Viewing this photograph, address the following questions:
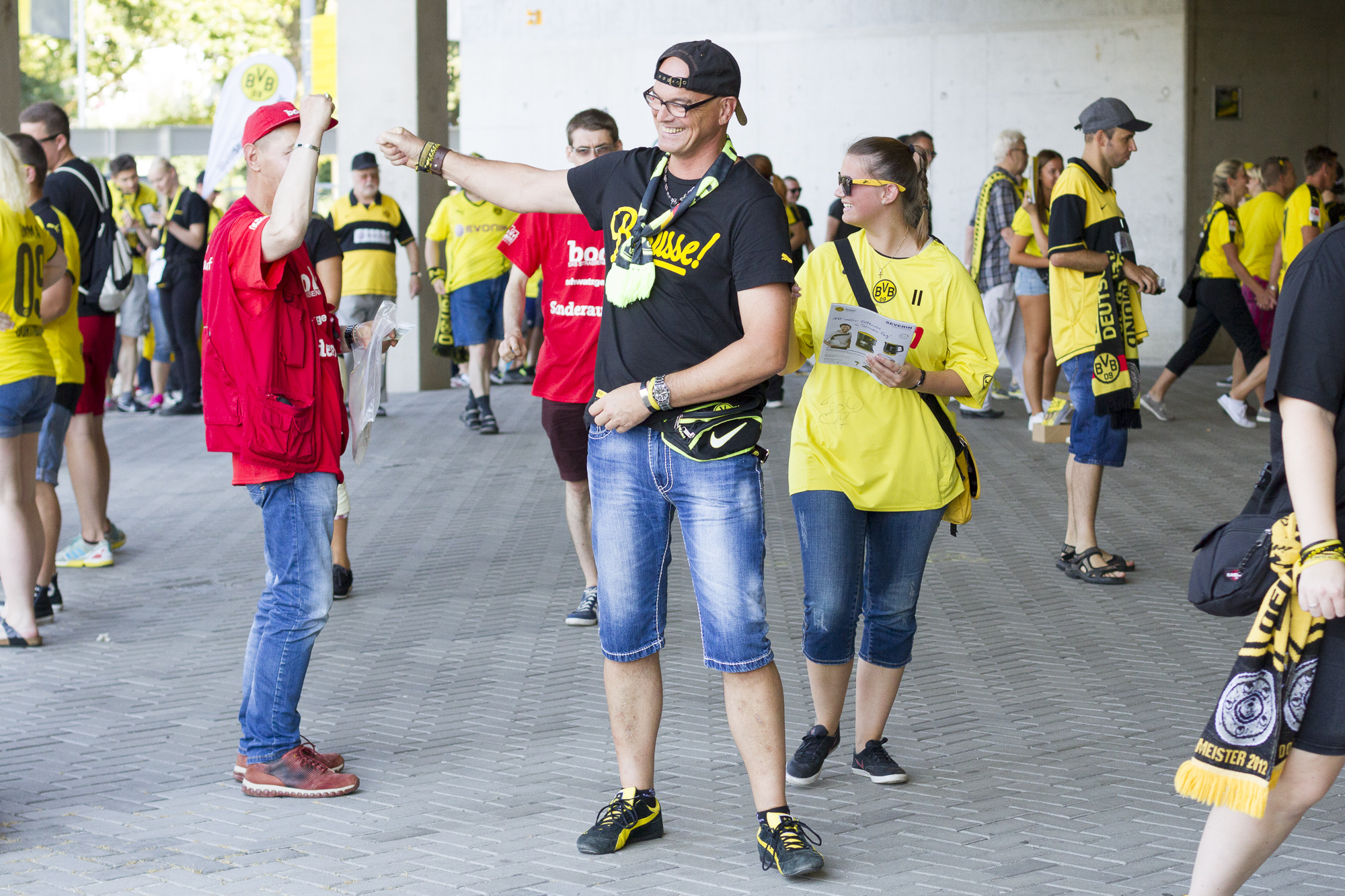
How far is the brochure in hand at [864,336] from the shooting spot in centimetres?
388

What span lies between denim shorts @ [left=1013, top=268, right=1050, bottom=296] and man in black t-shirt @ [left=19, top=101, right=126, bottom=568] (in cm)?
705

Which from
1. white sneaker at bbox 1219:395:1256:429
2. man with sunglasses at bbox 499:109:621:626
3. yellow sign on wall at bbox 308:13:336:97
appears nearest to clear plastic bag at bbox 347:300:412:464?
man with sunglasses at bbox 499:109:621:626

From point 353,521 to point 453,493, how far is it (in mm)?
1016

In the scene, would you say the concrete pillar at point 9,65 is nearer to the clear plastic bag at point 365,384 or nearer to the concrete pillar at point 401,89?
the concrete pillar at point 401,89

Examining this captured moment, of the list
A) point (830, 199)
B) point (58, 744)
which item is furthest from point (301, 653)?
point (830, 199)

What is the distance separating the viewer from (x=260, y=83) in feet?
16.8

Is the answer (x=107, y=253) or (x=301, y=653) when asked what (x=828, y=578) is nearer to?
(x=301, y=653)

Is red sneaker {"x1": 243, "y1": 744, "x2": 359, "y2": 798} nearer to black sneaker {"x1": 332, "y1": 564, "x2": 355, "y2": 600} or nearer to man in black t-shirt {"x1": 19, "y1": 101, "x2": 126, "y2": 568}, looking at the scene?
black sneaker {"x1": 332, "y1": 564, "x2": 355, "y2": 600}

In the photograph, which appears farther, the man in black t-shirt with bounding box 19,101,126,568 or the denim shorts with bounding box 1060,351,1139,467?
the denim shorts with bounding box 1060,351,1139,467

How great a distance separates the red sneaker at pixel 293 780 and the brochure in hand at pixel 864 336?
1.92 metres

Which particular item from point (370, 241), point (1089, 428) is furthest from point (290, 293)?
point (370, 241)

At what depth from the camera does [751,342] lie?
133 inches

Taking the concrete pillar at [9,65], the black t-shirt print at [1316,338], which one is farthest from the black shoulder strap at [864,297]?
the concrete pillar at [9,65]

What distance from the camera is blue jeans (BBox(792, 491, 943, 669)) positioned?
3.99m
